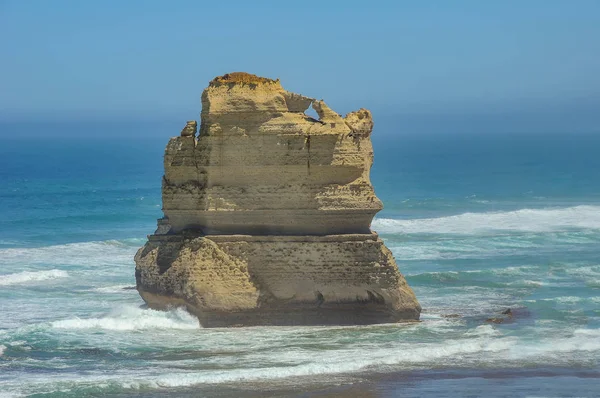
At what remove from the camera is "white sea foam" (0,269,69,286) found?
106ft

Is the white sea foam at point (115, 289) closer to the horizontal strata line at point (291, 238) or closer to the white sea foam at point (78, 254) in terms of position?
the white sea foam at point (78, 254)

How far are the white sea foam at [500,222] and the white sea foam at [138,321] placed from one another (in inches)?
787

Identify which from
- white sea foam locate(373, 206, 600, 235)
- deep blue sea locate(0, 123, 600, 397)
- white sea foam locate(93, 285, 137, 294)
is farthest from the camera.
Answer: white sea foam locate(373, 206, 600, 235)

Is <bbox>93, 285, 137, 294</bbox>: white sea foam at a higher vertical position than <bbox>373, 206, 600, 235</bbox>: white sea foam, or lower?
higher

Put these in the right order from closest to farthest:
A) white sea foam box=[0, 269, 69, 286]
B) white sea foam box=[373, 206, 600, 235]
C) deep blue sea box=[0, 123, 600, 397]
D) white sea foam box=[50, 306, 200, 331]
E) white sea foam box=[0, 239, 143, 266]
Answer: deep blue sea box=[0, 123, 600, 397] → white sea foam box=[50, 306, 200, 331] → white sea foam box=[0, 269, 69, 286] → white sea foam box=[0, 239, 143, 266] → white sea foam box=[373, 206, 600, 235]

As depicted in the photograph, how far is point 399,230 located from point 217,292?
2203 centimetres

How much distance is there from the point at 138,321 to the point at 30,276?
28.3ft

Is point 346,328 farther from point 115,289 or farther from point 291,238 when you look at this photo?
point 115,289

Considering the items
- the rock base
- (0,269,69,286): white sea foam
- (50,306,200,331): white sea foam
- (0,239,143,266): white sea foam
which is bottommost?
(0,239,143,266): white sea foam

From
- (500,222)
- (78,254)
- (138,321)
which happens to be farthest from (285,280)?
(500,222)

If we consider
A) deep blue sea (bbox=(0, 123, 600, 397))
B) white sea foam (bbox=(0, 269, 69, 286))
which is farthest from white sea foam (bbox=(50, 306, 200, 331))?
white sea foam (bbox=(0, 269, 69, 286))

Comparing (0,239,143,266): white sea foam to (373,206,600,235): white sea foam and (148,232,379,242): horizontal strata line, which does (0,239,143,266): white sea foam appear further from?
(148,232,379,242): horizontal strata line

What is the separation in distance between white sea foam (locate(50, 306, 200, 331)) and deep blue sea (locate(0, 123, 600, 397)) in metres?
0.04

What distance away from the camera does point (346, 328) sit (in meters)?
24.4
